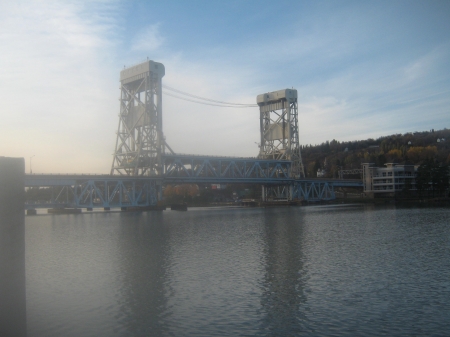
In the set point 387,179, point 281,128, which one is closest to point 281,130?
point 281,128

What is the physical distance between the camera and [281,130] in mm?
95938

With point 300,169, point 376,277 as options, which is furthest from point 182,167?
point 376,277

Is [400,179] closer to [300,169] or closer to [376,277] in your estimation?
[300,169]

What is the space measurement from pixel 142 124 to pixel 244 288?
61.5 m

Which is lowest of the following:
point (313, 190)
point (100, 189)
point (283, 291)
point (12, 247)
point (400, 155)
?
point (283, 291)

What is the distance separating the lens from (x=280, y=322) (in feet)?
35.5

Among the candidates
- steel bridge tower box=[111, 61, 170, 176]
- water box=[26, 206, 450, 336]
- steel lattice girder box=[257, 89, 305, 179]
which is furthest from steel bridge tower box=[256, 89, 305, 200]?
water box=[26, 206, 450, 336]

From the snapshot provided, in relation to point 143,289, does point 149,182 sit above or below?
above

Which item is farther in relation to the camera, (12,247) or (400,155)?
(400,155)

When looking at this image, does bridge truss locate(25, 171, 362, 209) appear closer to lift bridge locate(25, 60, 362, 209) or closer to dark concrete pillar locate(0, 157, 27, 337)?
lift bridge locate(25, 60, 362, 209)

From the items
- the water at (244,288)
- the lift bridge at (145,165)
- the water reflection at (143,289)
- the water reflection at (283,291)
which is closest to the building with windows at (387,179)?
the lift bridge at (145,165)

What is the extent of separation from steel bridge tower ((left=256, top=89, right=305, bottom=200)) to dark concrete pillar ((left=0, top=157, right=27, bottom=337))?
3504 inches

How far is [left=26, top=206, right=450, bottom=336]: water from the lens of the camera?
420 inches

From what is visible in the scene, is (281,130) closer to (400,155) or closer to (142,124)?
(142,124)
